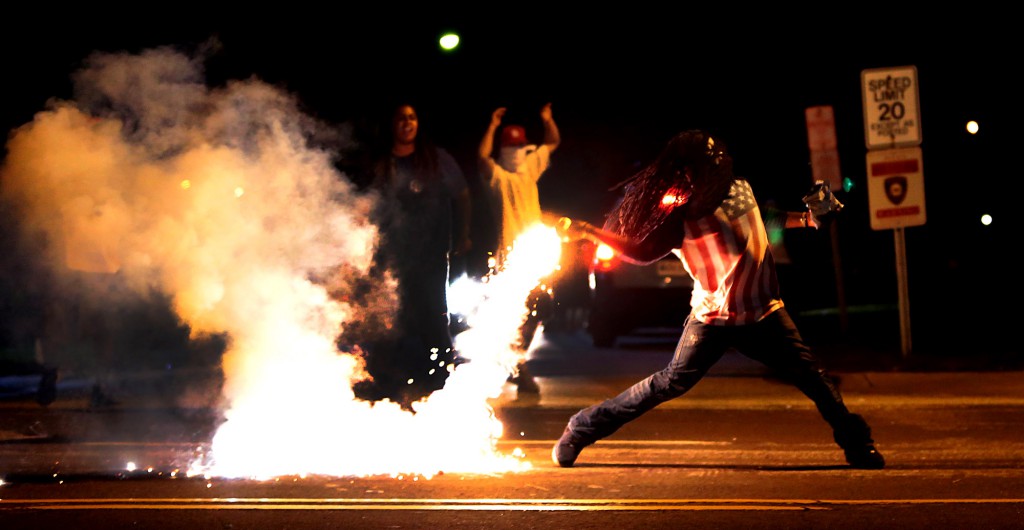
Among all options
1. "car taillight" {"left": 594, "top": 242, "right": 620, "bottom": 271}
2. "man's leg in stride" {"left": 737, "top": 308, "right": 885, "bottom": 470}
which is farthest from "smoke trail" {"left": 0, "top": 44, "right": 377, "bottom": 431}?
"car taillight" {"left": 594, "top": 242, "right": 620, "bottom": 271}

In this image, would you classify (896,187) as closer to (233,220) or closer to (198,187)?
(233,220)

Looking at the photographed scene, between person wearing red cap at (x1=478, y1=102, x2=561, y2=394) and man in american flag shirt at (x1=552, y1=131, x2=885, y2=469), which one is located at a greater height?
person wearing red cap at (x1=478, y1=102, x2=561, y2=394)

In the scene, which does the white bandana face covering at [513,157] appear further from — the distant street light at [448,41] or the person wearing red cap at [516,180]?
the distant street light at [448,41]

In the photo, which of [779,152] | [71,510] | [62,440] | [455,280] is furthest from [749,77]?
[71,510]

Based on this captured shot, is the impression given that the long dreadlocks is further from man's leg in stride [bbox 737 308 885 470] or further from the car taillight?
the car taillight

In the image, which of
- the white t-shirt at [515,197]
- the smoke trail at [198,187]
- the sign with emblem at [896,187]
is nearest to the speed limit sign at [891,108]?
the sign with emblem at [896,187]

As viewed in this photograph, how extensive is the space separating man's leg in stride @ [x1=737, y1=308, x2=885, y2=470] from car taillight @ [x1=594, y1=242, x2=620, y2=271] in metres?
7.27

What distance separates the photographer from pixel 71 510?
5828 mm

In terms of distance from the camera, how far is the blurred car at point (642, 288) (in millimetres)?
13906

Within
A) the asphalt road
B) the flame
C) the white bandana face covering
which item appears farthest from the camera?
the white bandana face covering

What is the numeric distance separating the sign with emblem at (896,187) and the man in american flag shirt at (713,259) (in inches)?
244

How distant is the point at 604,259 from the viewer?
1390 centimetres

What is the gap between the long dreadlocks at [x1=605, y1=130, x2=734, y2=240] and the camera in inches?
246

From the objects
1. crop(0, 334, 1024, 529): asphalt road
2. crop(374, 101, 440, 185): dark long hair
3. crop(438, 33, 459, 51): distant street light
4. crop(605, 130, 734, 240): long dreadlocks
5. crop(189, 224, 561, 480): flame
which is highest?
crop(438, 33, 459, 51): distant street light
